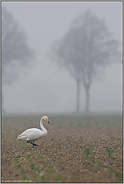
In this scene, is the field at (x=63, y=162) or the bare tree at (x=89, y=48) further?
the bare tree at (x=89, y=48)

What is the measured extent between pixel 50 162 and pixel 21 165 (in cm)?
110

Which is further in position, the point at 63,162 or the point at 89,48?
the point at 89,48

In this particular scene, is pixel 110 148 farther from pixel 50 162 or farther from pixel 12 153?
pixel 12 153

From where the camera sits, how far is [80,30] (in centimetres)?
3928

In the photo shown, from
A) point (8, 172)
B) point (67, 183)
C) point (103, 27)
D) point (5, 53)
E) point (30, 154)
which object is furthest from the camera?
point (103, 27)

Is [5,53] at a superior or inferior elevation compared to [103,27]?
inferior

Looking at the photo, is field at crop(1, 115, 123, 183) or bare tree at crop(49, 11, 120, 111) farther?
bare tree at crop(49, 11, 120, 111)

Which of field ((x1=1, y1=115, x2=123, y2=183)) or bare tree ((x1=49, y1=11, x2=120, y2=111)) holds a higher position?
bare tree ((x1=49, y1=11, x2=120, y2=111))

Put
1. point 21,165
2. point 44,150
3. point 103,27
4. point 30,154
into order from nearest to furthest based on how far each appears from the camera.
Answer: point 21,165 → point 30,154 → point 44,150 → point 103,27

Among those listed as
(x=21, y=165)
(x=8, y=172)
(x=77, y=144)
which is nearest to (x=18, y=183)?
(x=8, y=172)

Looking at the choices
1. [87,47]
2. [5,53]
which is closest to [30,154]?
[5,53]

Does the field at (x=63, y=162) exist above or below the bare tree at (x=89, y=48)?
below

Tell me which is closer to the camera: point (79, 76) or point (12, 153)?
point (12, 153)

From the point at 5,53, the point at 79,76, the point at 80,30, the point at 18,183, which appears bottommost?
the point at 18,183
